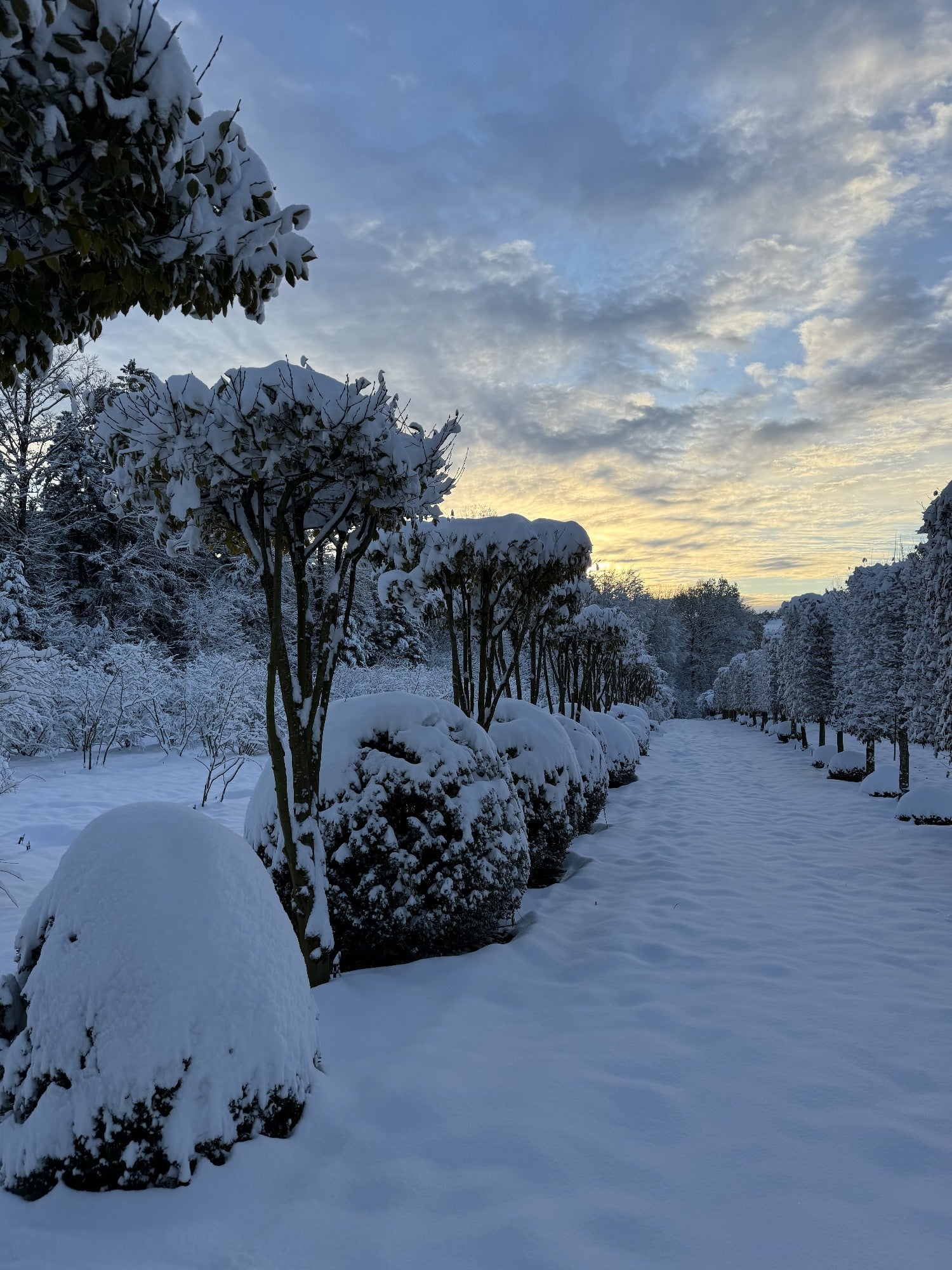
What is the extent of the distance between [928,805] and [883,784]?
369cm

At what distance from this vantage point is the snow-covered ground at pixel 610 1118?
1859mm

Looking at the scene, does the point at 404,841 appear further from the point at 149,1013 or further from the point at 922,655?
the point at 922,655

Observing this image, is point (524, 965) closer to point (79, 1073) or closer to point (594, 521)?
point (79, 1073)

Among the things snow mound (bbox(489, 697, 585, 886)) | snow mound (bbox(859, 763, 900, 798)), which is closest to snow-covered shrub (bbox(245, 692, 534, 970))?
snow mound (bbox(489, 697, 585, 886))

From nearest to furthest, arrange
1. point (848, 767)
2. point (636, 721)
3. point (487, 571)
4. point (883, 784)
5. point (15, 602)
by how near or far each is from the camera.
Answer: 1. point (487, 571)
2. point (883, 784)
3. point (848, 767)
4. point (15, 602)
5. point (636, 721)

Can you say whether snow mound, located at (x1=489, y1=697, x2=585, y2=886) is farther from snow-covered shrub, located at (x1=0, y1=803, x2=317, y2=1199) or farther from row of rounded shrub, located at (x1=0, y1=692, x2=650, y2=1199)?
snow-covered shrub, located at (x1=0, y1=803, x2=317, y2=1199)

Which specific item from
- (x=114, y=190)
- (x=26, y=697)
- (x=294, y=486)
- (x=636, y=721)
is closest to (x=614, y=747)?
(x=26, y=697)

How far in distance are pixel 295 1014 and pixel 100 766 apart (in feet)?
36.0

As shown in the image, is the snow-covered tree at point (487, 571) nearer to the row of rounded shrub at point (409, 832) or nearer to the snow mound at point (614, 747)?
the row of rounded shrub at point (409, 832)

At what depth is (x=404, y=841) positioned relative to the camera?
3.90 meters

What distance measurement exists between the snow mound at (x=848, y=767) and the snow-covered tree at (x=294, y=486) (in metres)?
14.3

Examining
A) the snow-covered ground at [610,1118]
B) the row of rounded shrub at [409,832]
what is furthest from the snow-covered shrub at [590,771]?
the row of rounded shrub at [409,832]

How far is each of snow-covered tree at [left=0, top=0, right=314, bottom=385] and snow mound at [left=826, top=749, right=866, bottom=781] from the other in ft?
52.6

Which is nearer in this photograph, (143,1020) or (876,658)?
(143,1020)
